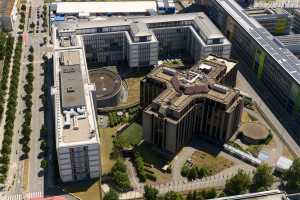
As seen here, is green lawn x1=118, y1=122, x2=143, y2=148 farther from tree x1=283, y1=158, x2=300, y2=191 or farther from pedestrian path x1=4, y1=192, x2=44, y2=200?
tree x1=283, y1=158, x2=300, y2=191

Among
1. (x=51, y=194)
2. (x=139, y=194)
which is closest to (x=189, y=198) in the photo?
(x=139, y=194)

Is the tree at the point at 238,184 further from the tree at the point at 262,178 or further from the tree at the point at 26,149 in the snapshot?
the tree at the point at 26,149

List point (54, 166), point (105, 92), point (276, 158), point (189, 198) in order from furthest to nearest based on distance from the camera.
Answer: point (105, 92) < point (276, 158) < point (54, 166) < point (189, 198)

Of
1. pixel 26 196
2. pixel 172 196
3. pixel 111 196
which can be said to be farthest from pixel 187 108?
pixel 26 196

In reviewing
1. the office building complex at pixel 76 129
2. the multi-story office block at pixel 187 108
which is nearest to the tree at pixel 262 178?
the multi-story office block at pixel 187 108

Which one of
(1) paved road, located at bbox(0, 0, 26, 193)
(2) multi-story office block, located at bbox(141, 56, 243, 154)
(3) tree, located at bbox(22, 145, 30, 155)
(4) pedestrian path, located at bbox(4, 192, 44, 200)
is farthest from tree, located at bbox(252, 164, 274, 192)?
(3) tree, located at bbox(22, 145, 30, 155)

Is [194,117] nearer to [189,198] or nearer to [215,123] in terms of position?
[215,123]
